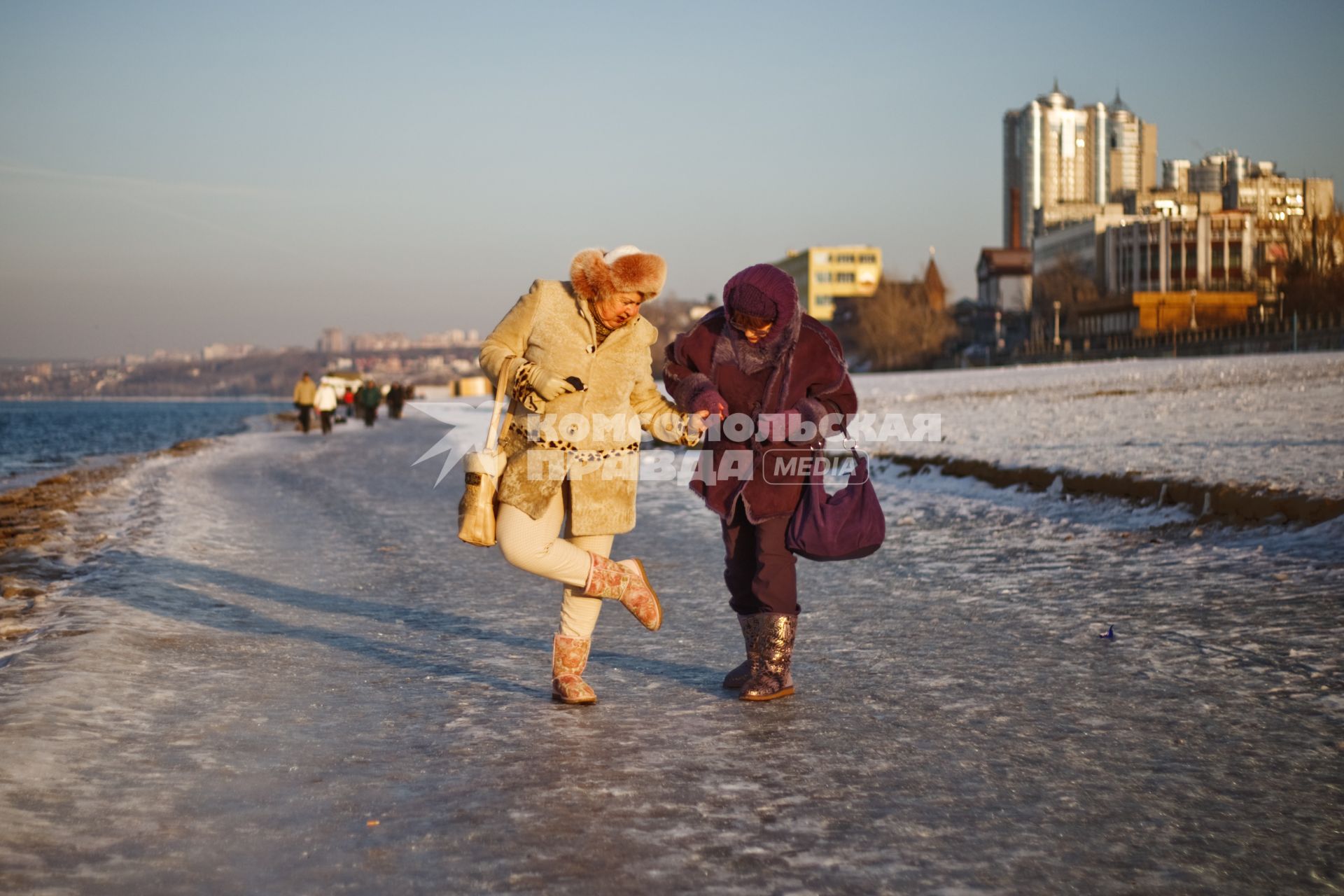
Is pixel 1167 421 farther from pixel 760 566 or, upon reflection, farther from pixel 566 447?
pixel 566 447

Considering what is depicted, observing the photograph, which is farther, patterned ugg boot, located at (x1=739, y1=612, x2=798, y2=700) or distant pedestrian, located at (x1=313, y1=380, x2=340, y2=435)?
distant pedestrian, located at (x1=313, y1=380, x2=340, y2=435)

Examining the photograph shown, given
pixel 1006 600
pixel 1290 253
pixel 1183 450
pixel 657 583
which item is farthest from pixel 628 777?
pixel 1290 253

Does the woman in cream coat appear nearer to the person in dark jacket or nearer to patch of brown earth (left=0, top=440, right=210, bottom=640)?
the person in dark jacket

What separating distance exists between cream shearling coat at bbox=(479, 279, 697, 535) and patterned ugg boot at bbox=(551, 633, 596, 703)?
1.43 feet

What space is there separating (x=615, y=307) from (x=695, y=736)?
1563mm

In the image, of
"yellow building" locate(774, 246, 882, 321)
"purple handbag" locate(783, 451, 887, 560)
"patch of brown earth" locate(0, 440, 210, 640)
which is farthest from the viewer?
"yellow building" locate(774, 246, 882, 321)

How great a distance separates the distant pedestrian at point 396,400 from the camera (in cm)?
5003

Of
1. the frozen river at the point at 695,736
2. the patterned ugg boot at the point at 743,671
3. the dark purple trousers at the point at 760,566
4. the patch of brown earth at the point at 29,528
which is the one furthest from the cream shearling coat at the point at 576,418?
the patch of brown earth at the point at 29,528

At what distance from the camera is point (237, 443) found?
3331 centimetres

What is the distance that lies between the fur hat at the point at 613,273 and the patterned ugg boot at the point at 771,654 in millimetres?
1356

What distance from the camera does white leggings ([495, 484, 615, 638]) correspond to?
177 inches

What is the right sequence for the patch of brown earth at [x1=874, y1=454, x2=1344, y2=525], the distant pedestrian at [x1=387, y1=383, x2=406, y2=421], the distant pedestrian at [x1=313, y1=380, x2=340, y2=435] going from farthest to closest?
1. the distant pedestrian at [x1=387, y1=383, x2=406, y2=421]
2. the distant pedestrian at [x1=313, y1=380, x2=340, y2=435]
3. the patch of brown earth at [x1=874, y1=454, x2=1344, y2=525]

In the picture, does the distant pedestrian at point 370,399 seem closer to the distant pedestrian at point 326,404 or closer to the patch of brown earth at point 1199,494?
the distant pedestrian at point 326,404

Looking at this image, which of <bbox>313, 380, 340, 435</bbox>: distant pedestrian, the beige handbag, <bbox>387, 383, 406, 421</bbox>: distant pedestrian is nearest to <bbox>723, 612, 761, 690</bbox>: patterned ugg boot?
the beige handbag
